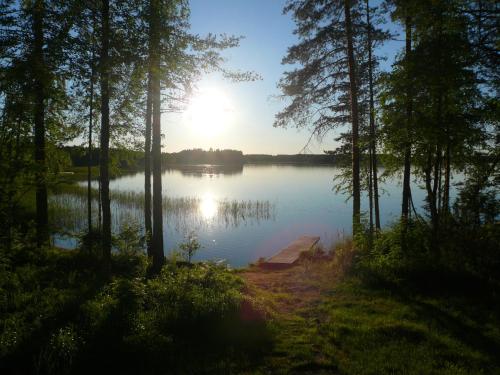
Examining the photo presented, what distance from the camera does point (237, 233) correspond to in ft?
75.4

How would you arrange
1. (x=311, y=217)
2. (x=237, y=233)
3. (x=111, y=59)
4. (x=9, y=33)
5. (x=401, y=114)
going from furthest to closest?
(x=311, y=217), (x=237, y=233), (x=9, y=33), (x=401, y=114), (x=111, y=59)

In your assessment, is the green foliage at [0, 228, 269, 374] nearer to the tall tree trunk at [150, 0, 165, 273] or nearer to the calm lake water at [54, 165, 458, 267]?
the tall tree trunk at [150, 0, 165, 273]

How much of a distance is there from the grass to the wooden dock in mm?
4224

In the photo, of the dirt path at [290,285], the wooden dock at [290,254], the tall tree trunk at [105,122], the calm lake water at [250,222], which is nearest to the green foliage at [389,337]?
the dirt path at [290,285]

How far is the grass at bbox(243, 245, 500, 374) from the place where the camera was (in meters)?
5.10

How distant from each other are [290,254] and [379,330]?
29.4 ft

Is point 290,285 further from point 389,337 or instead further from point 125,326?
point 125,326

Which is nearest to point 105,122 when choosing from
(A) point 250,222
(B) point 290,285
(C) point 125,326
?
(C) point 125,326

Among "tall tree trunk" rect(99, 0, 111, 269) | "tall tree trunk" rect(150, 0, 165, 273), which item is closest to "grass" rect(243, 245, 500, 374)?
"tall tree trunk" rect(150, 0, 165, 273)

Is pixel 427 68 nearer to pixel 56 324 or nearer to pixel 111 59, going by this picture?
pixel 111 59

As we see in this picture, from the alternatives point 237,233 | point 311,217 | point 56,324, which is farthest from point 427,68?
point 311,217

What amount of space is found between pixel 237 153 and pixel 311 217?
121m

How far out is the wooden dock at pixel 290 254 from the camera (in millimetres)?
13659

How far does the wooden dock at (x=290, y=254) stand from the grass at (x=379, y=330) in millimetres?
4224
